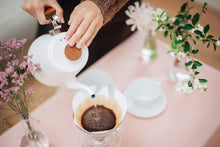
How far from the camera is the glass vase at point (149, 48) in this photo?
122 centimetres

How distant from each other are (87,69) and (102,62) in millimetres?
100

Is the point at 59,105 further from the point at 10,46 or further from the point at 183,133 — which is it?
the point at 183,133

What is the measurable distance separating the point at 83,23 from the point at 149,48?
567mm

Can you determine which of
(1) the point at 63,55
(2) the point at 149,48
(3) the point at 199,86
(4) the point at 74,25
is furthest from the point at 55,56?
(2) the point at 149,48

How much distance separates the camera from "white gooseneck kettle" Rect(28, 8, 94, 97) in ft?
2.30

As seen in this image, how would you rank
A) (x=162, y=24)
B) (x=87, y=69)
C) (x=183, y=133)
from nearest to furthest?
(x=162, y=24) → (x=183, y=133) → (x=87, y=69)

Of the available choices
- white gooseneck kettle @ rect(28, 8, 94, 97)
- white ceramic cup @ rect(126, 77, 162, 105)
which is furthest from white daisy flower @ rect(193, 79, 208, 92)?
white gooseneck kettle @ rect(28, 8, 94, 97)

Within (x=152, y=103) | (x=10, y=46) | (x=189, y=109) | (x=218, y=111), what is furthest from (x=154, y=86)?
(x=10, y=46)

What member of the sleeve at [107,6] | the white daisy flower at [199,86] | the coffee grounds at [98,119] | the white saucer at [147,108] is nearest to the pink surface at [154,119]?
the white saucer at [147,108]

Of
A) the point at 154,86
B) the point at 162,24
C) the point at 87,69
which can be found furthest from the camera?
the point at 87,69

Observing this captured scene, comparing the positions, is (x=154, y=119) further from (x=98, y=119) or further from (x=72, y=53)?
(x=72, y=53)

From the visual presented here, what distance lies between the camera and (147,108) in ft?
3.50

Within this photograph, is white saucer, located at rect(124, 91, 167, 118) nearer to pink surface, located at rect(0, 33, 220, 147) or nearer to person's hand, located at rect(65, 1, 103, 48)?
pink surface, located at rect(0, 33, 220, 147)

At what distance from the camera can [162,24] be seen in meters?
0.88
